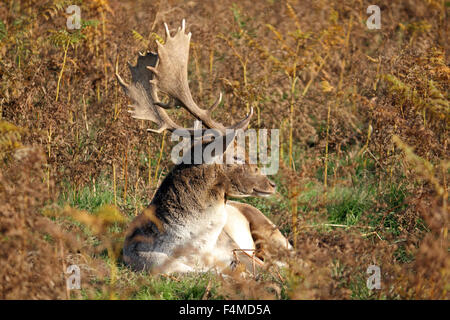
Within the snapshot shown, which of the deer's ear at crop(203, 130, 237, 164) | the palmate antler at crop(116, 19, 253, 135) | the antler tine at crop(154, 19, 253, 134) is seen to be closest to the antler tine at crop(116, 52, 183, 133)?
the palmate antler at crop(116, 19, 253, 135)

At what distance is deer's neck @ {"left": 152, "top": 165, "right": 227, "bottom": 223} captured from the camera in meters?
6.03

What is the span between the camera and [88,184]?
791 cm

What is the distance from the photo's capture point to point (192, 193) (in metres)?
6.03

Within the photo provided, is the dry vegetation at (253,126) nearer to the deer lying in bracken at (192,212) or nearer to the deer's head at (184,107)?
the deer lying in bracken at (192,212)

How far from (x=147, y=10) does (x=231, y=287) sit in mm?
7399

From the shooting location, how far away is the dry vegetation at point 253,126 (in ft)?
16.2

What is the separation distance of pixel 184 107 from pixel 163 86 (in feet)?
1.04

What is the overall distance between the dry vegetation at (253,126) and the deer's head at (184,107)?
513 mm

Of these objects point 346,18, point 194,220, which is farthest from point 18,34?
point 346,18

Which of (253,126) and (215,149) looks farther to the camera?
(253,126)

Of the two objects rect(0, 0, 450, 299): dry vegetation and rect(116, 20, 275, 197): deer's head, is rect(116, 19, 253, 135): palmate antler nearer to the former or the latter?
rect(116, 20, 275, 197): deer's head

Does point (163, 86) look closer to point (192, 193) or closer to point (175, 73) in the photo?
point (175, 73)

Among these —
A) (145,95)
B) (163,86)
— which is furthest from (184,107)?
(145,95)
